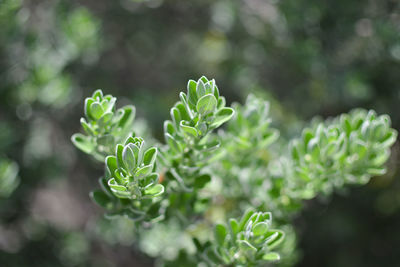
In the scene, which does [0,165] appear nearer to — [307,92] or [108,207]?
[108,207]

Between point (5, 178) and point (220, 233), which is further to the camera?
point (5, 178)

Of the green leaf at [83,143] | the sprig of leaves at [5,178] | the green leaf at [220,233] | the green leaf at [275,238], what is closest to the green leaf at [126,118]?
the green leaf at [83,143]

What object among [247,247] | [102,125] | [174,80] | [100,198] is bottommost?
[247,247]

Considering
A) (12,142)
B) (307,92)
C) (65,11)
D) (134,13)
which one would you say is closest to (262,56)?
(307,92)

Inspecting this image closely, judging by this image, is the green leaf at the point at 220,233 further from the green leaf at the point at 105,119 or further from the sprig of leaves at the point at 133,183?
the green leaf at the point at 105,119

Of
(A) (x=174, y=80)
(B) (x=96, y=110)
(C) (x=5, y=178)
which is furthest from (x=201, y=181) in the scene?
(A) (x=174, y=80)

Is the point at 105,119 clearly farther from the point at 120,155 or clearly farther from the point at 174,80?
the point at 174,80

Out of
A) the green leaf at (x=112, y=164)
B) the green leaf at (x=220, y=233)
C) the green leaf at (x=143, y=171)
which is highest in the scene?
the green leaf at (x=112, y=164)
